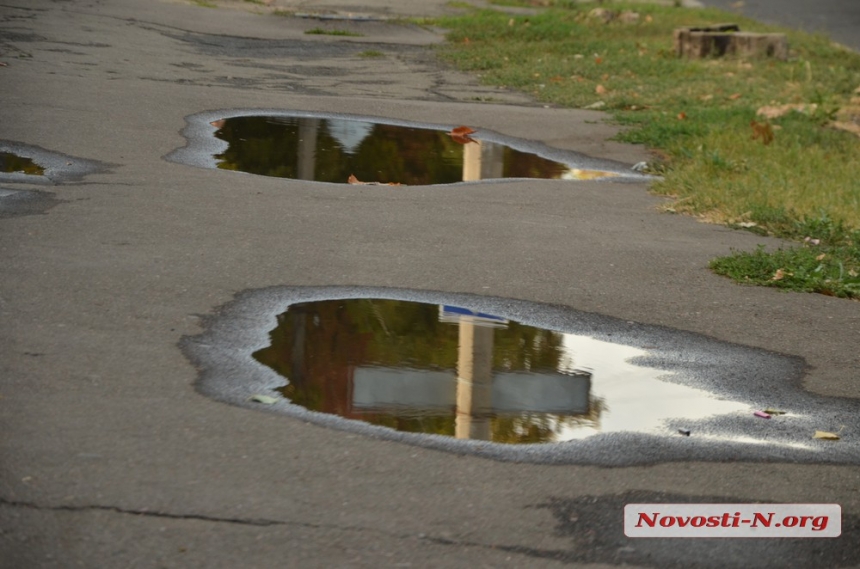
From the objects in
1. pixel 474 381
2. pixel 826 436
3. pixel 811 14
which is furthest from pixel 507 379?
pixel 811 14

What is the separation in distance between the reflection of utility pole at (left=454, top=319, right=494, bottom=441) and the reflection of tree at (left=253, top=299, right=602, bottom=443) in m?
0.04

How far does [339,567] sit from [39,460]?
1153mm

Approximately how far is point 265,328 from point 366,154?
17.0 feet

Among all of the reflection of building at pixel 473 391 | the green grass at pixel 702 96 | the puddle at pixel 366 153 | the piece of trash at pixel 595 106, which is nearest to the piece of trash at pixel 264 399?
the reflection of building at pixel 473 391

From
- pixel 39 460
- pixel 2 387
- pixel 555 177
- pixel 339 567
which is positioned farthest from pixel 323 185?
pixel 339 567

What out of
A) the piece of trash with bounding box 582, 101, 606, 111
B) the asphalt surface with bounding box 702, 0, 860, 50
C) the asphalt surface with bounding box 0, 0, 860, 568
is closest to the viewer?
the asphalt surface with bounding box 0, 0, 860, 568

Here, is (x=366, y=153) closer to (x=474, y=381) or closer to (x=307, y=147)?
(x=307, y=147)

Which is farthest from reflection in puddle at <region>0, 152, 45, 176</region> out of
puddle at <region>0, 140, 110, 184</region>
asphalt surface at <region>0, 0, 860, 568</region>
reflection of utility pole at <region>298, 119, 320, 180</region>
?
reflection of utility pole at <region>298, 119, 320, 180</region>

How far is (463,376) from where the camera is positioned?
5199mm

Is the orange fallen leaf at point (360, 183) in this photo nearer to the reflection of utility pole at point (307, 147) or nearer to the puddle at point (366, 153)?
the puddle at point (366, 153)

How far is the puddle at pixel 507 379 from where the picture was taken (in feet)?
14.9

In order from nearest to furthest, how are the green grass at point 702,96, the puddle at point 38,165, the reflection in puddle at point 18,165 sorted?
the puddle at point 38,165 → the reflection in puddle at point 18,165 → the green grass at point 702,96

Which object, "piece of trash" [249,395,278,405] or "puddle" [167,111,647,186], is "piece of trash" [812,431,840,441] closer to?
"piece of trash" [249,395,278,405]

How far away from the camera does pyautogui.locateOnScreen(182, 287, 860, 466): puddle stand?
4535 millimetres
